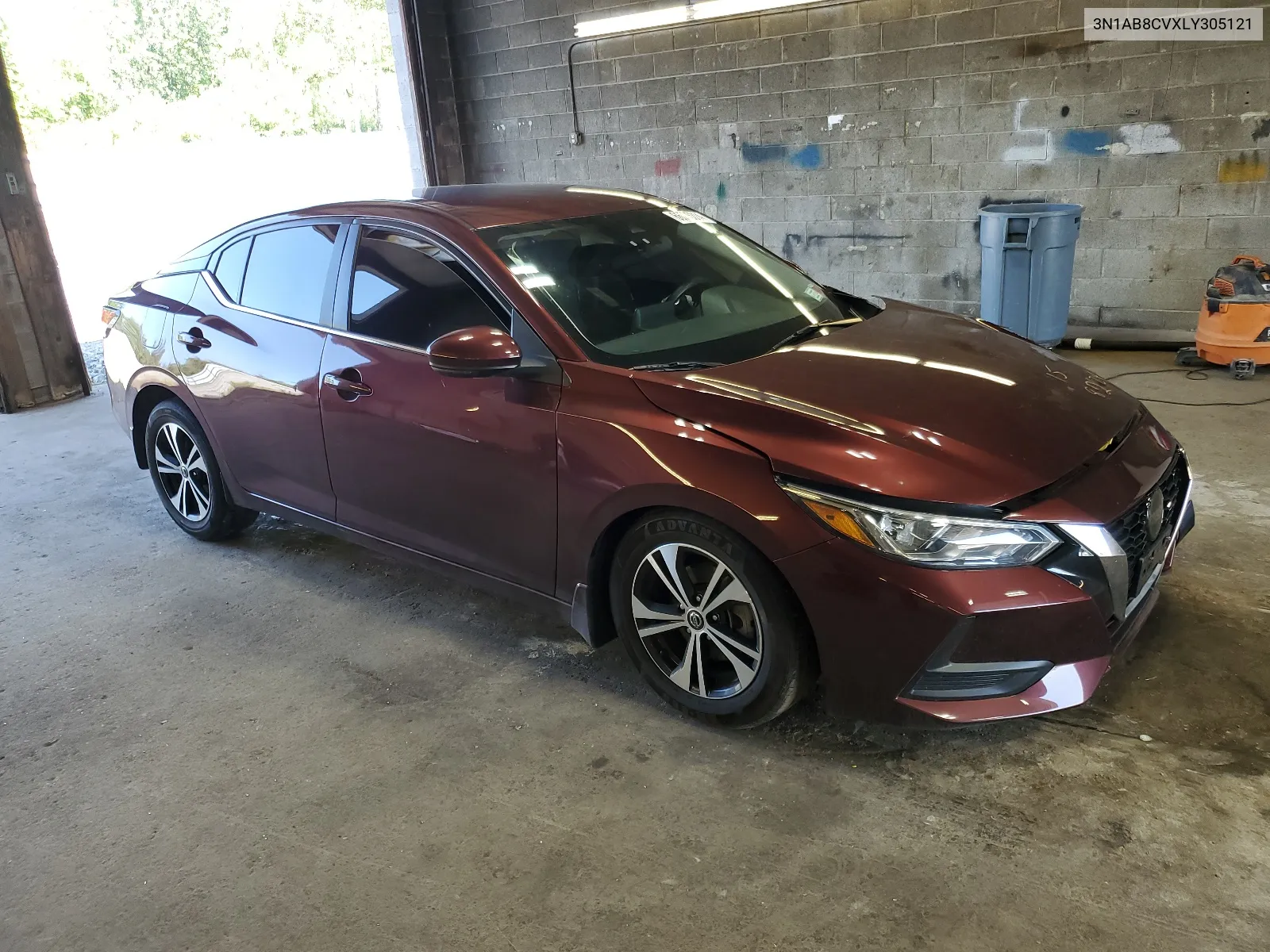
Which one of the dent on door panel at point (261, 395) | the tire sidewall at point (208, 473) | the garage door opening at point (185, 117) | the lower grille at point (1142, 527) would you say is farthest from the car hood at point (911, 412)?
the garage door opening at point (185, 117)

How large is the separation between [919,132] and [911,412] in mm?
5258

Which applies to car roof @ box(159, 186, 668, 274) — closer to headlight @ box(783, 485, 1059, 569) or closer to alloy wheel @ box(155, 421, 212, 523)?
alloy wheel @ box(155, 421, 212, 523)

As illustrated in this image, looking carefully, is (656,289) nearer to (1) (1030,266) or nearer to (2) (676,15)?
(1) (1030,266)

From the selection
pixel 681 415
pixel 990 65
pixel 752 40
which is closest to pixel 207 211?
pixel 752 40

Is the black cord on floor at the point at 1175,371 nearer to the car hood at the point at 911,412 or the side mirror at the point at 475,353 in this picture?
Answer: the car hood at the point at 911,412

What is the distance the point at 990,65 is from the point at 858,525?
555 centimetres

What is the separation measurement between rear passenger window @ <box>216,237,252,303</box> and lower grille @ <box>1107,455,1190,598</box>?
317 centimetres

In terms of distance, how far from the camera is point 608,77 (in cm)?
834

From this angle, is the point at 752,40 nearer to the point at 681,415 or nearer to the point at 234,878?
the point at 681,415

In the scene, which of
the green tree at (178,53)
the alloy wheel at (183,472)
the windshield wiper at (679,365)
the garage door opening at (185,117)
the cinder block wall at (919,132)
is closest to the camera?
the windshield wiper at (679,365)

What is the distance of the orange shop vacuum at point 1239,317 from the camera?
5488 mm

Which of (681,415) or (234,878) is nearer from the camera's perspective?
(234,878)

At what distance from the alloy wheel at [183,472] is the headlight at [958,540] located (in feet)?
9.88

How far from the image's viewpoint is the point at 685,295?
307 cm
